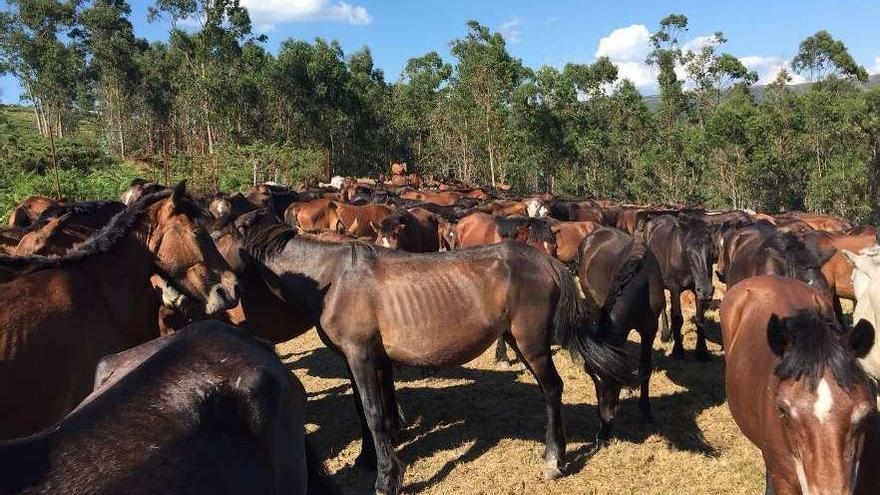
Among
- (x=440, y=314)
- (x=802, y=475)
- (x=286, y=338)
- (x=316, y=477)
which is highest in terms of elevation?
(x=440, y=314)

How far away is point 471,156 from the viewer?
47344 mm

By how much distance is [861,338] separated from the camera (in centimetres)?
289

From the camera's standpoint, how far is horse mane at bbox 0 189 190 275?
320 centimetres

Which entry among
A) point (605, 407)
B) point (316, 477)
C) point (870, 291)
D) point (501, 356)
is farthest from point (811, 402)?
point (501, 356)

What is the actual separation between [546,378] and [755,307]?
75.4 inches

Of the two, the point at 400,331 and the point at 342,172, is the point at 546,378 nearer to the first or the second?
the point at 400,331

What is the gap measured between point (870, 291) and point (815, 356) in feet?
8.82

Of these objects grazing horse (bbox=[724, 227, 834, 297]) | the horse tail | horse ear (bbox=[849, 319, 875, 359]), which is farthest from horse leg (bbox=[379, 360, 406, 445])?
grazing horse (bbox=[724, 227, 834, 297])

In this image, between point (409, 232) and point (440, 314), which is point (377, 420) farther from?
point (409, 232)

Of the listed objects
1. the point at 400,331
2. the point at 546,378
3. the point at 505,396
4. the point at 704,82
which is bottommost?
the point at 505,396

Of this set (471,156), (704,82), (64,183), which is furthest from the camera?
(704,82)

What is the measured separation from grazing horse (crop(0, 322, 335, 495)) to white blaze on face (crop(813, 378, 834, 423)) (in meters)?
2.51

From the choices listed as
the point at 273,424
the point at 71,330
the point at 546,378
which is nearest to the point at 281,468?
the point at 273,424

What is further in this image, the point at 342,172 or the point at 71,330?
the point at 342,172
